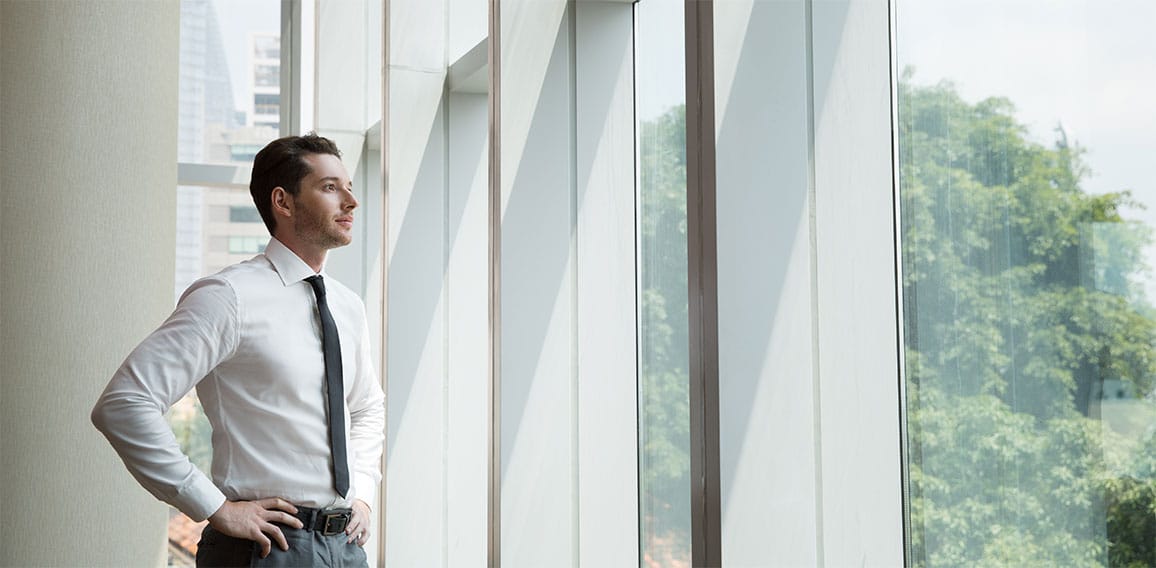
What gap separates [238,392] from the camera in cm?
221

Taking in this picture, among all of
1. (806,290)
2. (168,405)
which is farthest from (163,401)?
(806,290)

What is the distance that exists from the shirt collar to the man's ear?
83 millimetres

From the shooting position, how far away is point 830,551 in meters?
1.60

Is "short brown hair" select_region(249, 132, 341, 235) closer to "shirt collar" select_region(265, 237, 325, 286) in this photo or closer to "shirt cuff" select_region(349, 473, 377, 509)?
"shirt collar" select_region(265, 237, 325, 286)

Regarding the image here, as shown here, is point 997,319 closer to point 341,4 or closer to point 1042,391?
point 1042,391

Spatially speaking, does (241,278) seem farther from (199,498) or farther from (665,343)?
(665,343)

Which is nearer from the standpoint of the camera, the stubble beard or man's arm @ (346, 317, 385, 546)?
the stubble beard

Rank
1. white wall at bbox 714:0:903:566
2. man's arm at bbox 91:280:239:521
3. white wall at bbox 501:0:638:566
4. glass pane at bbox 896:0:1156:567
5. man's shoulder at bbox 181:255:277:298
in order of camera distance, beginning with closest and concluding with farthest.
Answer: glass pane at bbox 896:0:1156:567 → white wall at bbox 714:0:903:566 → man's arm at bbox 91:280:239:521 → man's shoulder at bbox 181:255:277:298 → white wall at bbox 501:0:638:566

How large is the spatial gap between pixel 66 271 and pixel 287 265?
127 cm

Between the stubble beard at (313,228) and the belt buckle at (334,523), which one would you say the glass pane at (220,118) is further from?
the belt buckle at (334,523)

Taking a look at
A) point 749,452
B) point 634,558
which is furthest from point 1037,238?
point 634,558

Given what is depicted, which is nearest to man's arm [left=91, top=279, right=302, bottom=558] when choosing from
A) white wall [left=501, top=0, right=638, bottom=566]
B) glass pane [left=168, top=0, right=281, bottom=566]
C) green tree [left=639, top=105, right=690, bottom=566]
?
white wall [left=501, top=0, right=638, bottom=566]

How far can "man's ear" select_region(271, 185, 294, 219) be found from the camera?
93.7 inches

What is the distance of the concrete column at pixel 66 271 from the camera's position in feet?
10.4
